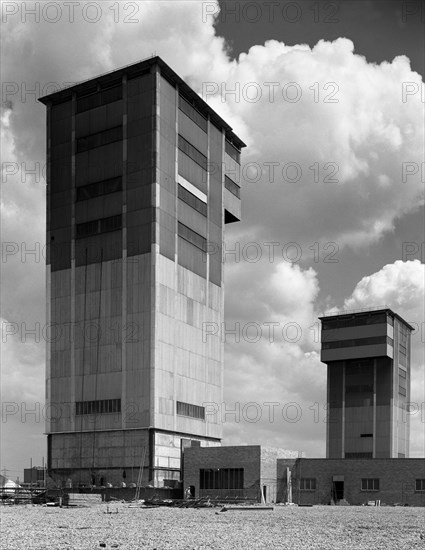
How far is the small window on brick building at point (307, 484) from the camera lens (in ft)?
259

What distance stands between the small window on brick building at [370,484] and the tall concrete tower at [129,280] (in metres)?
17.3

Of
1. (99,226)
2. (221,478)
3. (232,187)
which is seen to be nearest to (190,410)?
(221,478)

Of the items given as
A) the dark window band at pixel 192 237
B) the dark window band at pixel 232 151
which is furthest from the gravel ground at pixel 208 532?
the dark window band at pixel 232 151

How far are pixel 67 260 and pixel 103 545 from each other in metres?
59.3

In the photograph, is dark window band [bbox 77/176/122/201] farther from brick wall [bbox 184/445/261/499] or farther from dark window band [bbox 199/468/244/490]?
dark window band [bbox 199/468/244/490]

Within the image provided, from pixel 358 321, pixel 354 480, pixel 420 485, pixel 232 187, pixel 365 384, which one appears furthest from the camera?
pixel 365 384

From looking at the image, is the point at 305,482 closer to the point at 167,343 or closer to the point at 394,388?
the point at 167,343

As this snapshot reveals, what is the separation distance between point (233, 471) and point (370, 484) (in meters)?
13.1

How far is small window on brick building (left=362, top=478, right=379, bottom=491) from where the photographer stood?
76494mm

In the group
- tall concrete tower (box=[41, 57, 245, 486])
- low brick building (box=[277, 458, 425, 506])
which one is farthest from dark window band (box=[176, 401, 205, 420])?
low brick building (box=[277, 458, 425, 506])

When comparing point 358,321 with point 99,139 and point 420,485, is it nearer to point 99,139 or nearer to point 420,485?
point 420,485

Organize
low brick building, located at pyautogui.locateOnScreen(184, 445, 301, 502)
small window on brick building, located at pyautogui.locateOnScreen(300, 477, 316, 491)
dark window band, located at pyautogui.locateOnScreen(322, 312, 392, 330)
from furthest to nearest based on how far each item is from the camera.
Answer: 1. dark window band, located at pyautogui.locateOnScreen(322, 312, 392, 330)
2. small window on brick building, located at pyautogui.locateOnScreen(300, 477, 316, 491)
3. low brick building, located at pyautogui.locateOnScreen(184, 445, 301, 502)

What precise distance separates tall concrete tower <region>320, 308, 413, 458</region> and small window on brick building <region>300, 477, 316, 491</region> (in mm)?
39191

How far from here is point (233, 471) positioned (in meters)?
77.6
